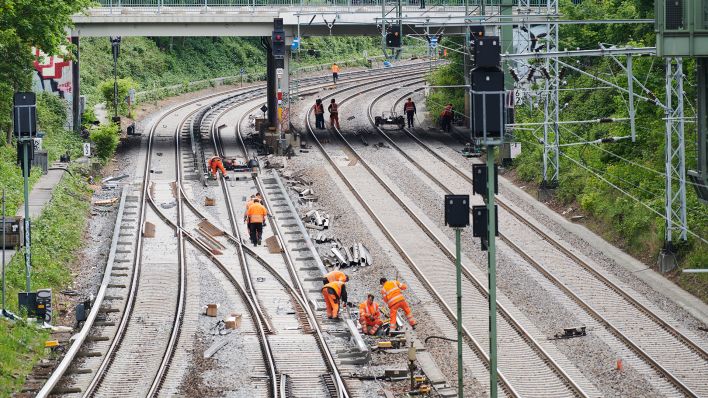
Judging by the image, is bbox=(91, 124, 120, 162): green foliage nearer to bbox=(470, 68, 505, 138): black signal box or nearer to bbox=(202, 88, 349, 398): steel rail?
bbox=(202, 88, 349, 398): steel rail

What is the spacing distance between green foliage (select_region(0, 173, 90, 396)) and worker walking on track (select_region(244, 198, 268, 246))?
4.29m

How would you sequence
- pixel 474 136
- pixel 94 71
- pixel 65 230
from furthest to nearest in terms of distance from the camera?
pixel 94 71, pixel 65 230, pixel 474 136

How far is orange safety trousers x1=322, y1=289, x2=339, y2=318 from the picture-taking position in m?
25.9

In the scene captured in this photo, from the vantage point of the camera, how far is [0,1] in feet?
92.6

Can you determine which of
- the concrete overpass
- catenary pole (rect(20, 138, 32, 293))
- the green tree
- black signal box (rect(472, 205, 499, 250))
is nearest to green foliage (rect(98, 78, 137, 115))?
the concrete overpass

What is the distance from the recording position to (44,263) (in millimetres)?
28906

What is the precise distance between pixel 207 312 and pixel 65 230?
760 cm

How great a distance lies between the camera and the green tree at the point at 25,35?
35312 mm

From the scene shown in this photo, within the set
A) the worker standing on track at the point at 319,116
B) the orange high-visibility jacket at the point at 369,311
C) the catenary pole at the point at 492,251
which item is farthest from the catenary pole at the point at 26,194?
the worker standing on track at the point at 319,116

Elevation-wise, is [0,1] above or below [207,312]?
above

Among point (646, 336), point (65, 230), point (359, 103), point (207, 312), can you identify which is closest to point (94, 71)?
point (359, 103)

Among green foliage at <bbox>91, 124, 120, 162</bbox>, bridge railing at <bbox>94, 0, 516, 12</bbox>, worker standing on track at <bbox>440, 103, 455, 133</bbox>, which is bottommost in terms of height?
green foliage at <bbox>91, 124, 120, 162</bbox>

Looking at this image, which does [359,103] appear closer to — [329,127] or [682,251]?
[329,127]

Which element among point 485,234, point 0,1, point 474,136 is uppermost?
point 0,1
